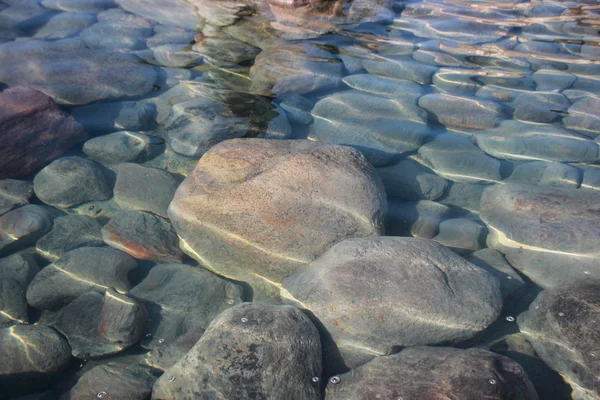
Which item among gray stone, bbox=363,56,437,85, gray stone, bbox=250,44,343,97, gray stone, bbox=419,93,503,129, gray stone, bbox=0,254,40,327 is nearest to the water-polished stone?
gray stone, bbox=0,254,40,327

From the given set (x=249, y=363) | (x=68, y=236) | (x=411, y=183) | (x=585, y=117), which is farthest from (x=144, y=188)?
(x=585, y=117)

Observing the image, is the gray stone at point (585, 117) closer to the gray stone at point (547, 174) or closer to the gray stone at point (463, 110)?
the gray stone at point (463, 110)

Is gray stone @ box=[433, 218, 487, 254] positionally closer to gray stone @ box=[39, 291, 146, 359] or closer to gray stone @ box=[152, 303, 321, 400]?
gray stone @ box=[152, 303, 321, 400]

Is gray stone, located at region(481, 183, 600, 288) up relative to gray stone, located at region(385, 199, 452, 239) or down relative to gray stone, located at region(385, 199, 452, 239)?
up

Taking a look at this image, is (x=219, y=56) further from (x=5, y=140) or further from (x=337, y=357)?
(x=337, y=357)

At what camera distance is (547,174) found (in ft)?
13.1

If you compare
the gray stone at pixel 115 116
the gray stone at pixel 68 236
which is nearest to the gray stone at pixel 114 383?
the gray stone at pixel 68 236

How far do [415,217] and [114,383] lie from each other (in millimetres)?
2443

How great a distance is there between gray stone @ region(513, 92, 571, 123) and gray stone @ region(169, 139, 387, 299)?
96.1 inches

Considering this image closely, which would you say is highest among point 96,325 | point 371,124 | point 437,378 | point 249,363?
point 371,124

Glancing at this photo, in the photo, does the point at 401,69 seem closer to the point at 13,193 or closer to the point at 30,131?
the point at 30,131

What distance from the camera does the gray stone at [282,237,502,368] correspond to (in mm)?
2594

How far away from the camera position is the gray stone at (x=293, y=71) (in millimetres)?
4945

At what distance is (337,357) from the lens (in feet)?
8.53
